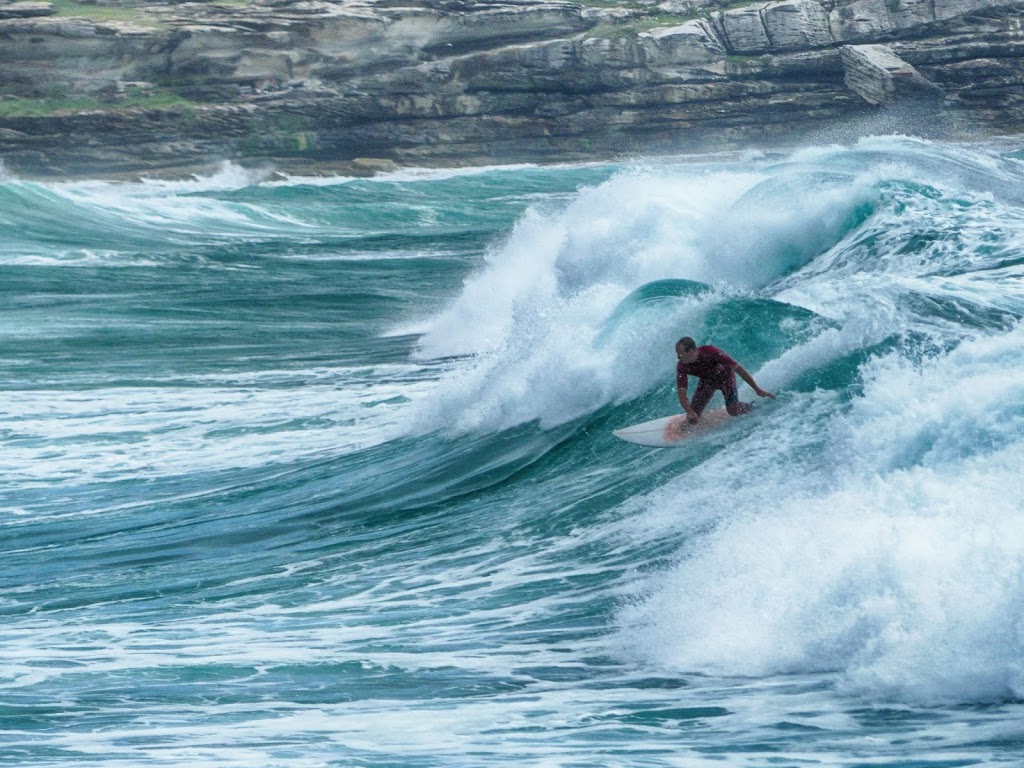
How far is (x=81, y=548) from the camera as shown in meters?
8.08

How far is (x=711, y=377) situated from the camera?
7.50m

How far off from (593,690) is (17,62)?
146 ft

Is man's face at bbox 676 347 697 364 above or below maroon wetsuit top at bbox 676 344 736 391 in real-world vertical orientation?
above

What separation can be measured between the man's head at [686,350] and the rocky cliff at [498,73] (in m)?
38.5

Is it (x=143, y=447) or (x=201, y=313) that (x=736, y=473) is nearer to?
(x=143, y=447)

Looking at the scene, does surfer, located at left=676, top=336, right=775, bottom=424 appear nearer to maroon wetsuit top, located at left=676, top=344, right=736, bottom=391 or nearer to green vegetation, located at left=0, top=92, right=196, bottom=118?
maroon wetsuit top, located at left=676, top=344, right=736, bottom=391

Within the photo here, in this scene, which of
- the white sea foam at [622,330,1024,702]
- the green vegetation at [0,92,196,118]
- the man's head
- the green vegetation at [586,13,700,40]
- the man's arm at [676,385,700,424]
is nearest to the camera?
the white sea foam at [622,330,1024,702]

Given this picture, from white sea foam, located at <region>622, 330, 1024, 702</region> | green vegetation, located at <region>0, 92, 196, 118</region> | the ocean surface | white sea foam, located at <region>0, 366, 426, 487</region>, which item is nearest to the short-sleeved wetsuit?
the ocean surface

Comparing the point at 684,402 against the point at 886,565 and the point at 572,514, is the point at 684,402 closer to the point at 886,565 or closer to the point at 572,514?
the point at 572,514

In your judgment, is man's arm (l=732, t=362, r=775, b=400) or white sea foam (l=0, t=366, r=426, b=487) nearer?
man's arm (l=732, t=362, r=775, b=400)

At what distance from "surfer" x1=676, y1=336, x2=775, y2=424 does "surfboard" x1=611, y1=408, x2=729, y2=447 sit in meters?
0.06

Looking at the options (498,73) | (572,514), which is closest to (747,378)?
(572,514)

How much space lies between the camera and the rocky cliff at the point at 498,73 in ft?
150

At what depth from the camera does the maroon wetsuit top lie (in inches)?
289
